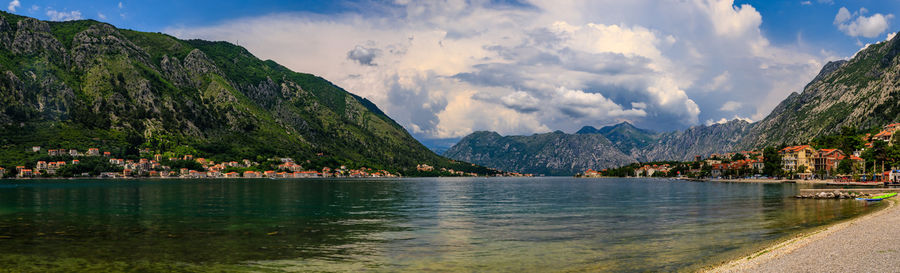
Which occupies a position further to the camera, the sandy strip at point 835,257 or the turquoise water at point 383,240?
the turquoise water at point 383,240

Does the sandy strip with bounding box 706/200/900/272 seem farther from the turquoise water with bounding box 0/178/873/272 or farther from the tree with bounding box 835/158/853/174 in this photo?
the tree with bounding box 835/158/853/174

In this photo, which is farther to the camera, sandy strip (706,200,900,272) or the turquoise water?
the turquoise water

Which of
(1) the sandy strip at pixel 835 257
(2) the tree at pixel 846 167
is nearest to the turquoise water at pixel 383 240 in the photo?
(1) the sandy strip at pixel 835 257

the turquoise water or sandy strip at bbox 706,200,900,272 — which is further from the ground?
sandy strip at bbox 706,200,900,272

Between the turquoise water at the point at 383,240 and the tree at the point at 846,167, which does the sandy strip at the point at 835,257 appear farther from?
the tree at the point at 846,167

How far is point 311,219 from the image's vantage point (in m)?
62.5

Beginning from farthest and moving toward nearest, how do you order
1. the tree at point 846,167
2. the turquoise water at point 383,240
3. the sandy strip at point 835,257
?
the tree at point 846,167 < the turquoise water at point 383,240 < the sandy strip at point 835,257

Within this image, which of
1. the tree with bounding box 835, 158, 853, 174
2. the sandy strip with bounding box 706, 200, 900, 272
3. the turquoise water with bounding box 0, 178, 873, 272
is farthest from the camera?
the tree with bounding box 835, 158, 853, 174

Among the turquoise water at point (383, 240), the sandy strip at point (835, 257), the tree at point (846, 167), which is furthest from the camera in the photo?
the tree at point (846, 167)

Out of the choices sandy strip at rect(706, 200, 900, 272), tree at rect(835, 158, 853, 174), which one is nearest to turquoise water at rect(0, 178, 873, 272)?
sandy strip at rect(706, 200, 900, 272)

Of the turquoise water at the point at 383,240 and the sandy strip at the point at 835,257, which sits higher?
the sandy strip at the point at 835,257

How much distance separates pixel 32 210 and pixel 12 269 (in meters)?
53.7

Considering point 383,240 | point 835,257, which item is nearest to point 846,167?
point 835,257

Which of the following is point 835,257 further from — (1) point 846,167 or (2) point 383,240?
(1) point 846,167
